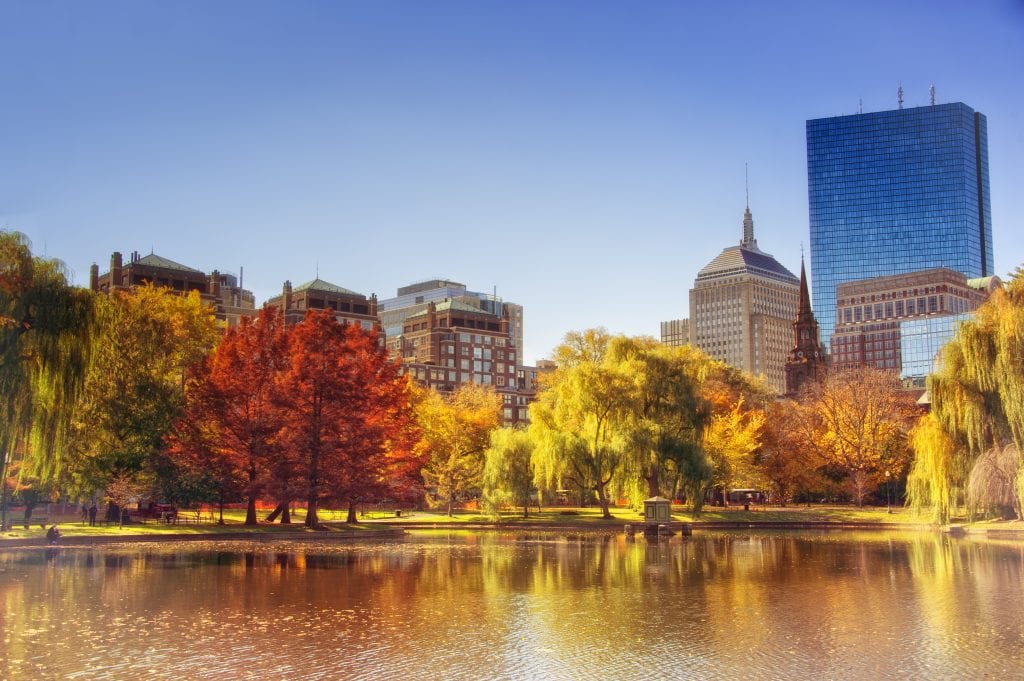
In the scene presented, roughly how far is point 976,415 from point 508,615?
4411 centimetres

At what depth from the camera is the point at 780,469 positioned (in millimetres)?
100250

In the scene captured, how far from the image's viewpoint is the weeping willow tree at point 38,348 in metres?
43.3

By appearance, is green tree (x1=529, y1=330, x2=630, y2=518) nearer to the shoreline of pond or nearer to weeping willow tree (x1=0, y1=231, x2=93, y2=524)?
the shoreline of pond

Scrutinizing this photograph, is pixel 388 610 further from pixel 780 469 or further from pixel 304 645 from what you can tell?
pixel 780 469

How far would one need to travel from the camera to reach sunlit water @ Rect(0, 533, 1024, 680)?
21109mm

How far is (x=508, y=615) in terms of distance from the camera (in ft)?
91.6

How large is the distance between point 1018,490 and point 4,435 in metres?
52.0

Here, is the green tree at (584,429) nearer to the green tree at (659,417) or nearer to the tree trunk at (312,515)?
the green tree at (659,417)

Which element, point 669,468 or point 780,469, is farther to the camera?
point 780,469

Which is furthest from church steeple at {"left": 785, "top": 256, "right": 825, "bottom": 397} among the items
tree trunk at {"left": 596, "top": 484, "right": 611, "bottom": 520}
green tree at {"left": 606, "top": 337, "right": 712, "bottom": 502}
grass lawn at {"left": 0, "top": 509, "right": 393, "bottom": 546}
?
grass lawn at {"left": 0, "top": 509, "right": 393, "bottom": 546}

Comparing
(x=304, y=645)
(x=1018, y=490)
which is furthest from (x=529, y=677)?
(x=1018, y=490)

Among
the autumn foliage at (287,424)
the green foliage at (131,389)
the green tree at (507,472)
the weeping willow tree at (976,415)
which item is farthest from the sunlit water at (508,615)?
the green tree at (507,472)

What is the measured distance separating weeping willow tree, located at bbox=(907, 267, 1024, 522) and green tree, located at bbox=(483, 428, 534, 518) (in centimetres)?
2661

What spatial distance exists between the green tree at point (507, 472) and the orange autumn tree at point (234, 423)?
1706 cm
